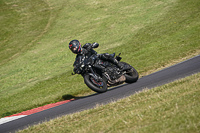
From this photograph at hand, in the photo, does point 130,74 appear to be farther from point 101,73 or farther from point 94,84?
point 94,84

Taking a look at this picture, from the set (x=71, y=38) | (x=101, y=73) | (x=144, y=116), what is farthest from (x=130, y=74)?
(x=71, y=38)

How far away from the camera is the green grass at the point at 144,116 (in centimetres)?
472

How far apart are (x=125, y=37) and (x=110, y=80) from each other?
17.4m

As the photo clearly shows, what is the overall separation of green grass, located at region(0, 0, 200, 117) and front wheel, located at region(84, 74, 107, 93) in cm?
319

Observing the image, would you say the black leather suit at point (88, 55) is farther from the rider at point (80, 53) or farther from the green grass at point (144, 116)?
the green grass at point (144, 116)

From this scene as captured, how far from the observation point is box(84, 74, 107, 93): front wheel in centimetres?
1020

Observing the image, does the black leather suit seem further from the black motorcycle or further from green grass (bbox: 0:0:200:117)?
green grass (bbox: 0:0:200:117)

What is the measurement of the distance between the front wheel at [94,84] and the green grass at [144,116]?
2.36 m

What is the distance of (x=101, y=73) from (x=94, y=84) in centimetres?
71

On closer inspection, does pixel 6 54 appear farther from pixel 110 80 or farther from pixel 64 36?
pixel 110 80

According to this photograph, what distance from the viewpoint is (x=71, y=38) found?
1303 inches

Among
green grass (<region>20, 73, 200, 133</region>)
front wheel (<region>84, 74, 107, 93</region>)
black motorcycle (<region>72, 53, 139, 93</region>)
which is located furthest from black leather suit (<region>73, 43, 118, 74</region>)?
green grass (<region>20, 73, 200, 133</region>)

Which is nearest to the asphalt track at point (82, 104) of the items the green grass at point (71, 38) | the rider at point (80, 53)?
the rider at point (80, 53)

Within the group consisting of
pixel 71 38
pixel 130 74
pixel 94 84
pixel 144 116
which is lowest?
pixel 144 116
